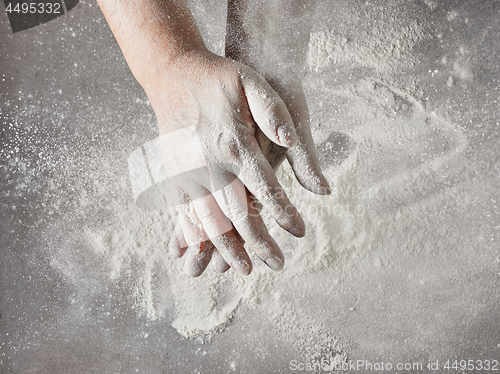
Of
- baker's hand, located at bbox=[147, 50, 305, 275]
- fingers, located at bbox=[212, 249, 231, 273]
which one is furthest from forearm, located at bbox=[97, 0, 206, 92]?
fingers, located at bbox=[212, 249, 231, 273]

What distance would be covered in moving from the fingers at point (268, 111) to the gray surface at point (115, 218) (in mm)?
349

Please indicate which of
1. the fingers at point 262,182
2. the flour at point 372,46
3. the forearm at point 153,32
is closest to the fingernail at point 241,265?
the fingers at point 262,182

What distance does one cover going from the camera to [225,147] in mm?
696

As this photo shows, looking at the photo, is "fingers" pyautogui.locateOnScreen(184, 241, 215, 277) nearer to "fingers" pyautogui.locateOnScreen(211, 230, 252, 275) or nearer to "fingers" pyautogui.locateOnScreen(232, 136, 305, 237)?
"fingers" pyautogui.locateOnScreen(211, 230, 252, 275)

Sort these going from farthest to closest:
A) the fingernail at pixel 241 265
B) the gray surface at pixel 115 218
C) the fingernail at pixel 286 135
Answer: the gray surface at pixel 115 218, the fingernail at pixel 241 265, the fingernail at pixel 286 135

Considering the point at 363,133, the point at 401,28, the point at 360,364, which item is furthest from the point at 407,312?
the point at 401,28

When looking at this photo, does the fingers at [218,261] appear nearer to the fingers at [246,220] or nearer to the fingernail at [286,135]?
the fingers at [246,220]

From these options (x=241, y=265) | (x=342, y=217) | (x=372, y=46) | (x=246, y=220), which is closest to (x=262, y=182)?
(x=246, y=220)

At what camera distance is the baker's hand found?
69cm

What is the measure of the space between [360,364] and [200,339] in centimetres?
45

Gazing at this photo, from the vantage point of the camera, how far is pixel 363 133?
0.96 metres

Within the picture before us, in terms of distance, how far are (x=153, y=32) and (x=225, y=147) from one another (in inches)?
13.3

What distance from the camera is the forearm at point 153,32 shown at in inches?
31.3

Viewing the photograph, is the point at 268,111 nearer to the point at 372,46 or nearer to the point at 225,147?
the point at 225,147
